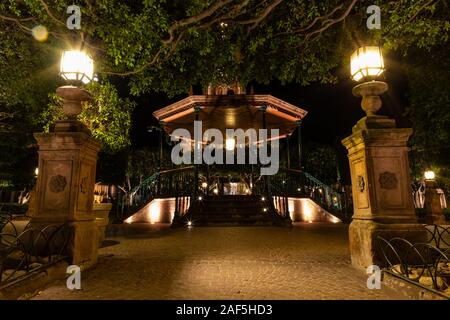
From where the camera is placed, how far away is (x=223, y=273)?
452 cm

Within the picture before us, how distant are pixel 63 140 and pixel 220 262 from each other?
3.43 m

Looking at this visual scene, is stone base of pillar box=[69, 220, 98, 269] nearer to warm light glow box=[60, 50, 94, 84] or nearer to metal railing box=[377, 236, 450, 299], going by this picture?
warm light glow box=[60, 50, 94, 84]

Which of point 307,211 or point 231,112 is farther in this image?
point 231,112

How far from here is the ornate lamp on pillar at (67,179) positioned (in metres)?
4.63

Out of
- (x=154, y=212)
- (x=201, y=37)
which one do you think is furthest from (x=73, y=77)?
(x=154, y=212)

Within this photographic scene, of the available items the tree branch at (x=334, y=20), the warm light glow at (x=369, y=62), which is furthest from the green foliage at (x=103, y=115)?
the warm light glow at (x=369, y=62)

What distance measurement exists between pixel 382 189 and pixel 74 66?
18.5ft

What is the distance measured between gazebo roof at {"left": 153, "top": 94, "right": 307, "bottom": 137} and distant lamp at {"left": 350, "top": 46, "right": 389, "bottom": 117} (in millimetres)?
8959

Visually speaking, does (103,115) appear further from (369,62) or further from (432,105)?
(432,105)

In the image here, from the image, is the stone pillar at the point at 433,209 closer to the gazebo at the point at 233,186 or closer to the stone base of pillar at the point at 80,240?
the gazebo at the point at 233,186

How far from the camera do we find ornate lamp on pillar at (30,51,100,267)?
463cm

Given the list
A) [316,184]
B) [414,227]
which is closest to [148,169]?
[316,184]

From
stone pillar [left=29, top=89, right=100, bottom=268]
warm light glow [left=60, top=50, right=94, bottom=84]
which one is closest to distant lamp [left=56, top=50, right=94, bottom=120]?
warm light glow [left=60, top=50, right=94, bottom=84]

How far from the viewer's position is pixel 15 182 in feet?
→ 71.6
